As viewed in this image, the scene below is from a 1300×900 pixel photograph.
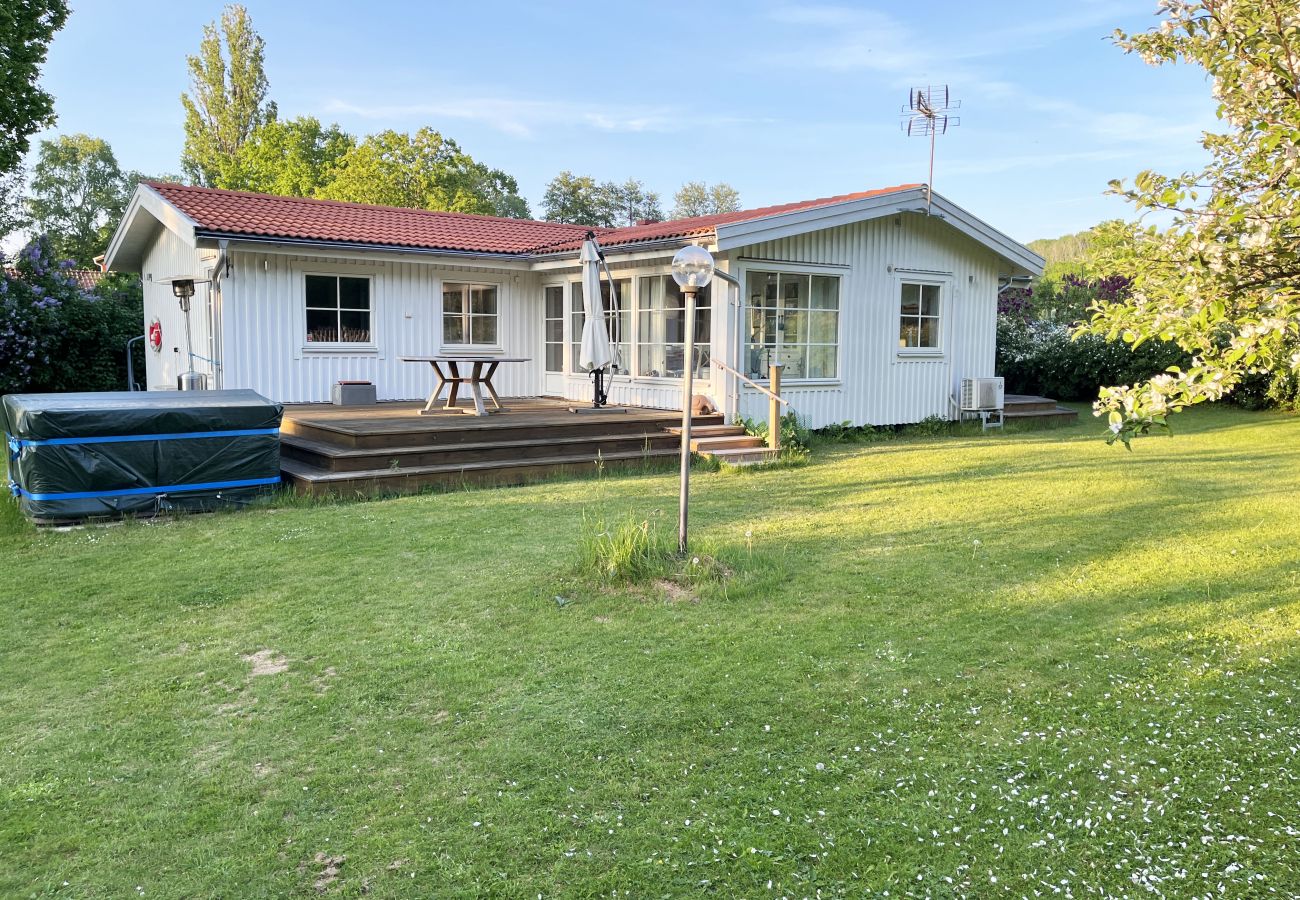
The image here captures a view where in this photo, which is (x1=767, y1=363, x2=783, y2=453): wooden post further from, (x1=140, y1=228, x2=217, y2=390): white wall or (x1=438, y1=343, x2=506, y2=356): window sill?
(x1=140, y1=228, x2=217, y2=390): white wall

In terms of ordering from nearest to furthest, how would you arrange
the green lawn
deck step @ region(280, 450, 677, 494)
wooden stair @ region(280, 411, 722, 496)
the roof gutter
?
the green lawn, deck step @ region(280, 450, 677, 494), wooden stair @ region(280, 411, 722, 496), the roof gutter

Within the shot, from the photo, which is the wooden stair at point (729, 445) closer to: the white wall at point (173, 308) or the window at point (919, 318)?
the window at point (919, 318)

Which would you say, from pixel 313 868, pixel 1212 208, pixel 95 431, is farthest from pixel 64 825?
pixel 95 431

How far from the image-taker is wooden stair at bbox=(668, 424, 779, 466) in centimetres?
1051

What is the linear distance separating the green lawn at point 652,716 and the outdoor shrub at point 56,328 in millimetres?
11366

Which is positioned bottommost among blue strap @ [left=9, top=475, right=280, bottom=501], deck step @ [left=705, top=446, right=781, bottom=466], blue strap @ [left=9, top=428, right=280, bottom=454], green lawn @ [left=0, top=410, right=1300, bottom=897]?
green lawn @ [left=0, top=410, right=1300, bottom=897]

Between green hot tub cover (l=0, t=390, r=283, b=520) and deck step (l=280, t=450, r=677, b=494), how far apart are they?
445 millimetres

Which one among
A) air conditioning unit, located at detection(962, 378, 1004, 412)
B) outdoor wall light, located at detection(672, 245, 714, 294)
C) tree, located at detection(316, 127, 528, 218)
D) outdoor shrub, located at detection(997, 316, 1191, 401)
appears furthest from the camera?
tree, located at detection(316, 127, 528, 218)

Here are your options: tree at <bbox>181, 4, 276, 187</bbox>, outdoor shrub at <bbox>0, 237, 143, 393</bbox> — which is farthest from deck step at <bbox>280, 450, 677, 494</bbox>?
tree at <bbox>181, 4, 276, 187</bbox>

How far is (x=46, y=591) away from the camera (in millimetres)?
5367

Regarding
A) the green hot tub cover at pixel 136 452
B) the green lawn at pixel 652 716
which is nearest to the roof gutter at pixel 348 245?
the green hot tub cover at pixel 136 452

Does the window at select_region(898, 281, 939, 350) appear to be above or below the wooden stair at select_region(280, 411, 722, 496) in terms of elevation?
above

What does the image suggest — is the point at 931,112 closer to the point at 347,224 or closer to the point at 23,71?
the point at 347,224

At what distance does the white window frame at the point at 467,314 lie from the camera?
1380cm
